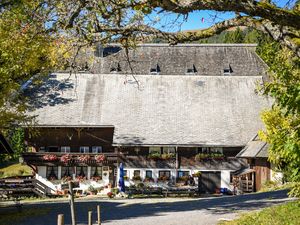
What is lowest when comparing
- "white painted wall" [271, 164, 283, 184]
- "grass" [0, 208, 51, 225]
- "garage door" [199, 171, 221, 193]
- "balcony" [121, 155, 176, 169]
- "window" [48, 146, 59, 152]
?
"garage door" [199, 171, 221, 193]

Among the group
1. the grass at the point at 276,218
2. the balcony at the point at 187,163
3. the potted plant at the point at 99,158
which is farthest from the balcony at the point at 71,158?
the grass at the point at 276,218

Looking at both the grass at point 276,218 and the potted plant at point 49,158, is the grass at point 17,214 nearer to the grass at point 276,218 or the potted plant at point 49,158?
the grass at point 276,218

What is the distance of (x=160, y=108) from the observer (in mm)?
39781

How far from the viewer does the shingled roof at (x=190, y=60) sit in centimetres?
4909

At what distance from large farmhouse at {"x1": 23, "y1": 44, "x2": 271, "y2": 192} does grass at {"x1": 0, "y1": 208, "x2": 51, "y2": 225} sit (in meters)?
12.1

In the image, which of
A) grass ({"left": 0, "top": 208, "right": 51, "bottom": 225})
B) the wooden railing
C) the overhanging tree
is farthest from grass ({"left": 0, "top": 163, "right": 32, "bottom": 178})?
the overhanging tree

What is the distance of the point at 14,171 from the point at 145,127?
18.3 metres

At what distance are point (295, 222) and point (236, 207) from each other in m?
6.57

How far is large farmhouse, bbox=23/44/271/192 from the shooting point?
36.2 metres

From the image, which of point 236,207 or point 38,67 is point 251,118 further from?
point 38,67

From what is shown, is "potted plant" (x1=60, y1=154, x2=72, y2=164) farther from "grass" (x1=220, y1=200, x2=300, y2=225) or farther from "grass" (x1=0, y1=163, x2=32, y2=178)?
"grass" (x1=220, y1=200, x2=300, y2=225)

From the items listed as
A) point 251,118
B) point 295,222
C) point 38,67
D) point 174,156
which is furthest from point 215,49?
point 295,222

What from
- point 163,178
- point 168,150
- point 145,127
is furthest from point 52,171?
point 168,150

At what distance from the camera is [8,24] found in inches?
699
